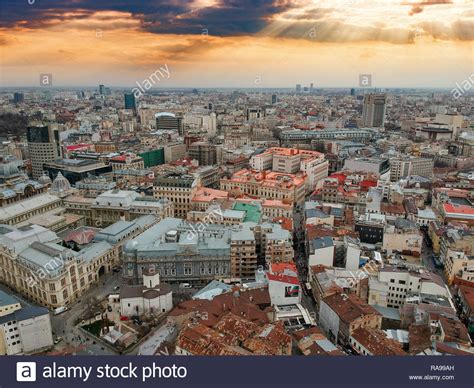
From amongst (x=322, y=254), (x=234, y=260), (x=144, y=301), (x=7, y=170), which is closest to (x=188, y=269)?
(x=234, y=260)

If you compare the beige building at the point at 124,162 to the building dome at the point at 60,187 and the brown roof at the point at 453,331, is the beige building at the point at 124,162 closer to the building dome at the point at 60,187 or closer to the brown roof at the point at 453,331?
the building dome at the point at 60,187

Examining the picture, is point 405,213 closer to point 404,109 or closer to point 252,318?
point 252,318

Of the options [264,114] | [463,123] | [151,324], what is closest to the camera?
[151,324]

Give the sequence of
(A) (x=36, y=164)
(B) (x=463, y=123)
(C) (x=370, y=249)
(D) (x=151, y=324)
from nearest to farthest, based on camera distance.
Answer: (D) (x=151, y=324)
(C) (x=370, y=249)
(A) (x=36, y=164)
(B) (x=463, y=123)

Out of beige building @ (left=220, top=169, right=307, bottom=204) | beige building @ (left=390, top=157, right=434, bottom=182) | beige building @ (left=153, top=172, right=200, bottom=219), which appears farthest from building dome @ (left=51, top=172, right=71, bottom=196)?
beige building @ (left=390, top=157, right=434, bottom=182)

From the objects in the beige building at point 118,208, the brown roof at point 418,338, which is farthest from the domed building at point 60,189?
the brown roof at point 418,338

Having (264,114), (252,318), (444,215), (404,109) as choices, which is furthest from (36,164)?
(404,109)
